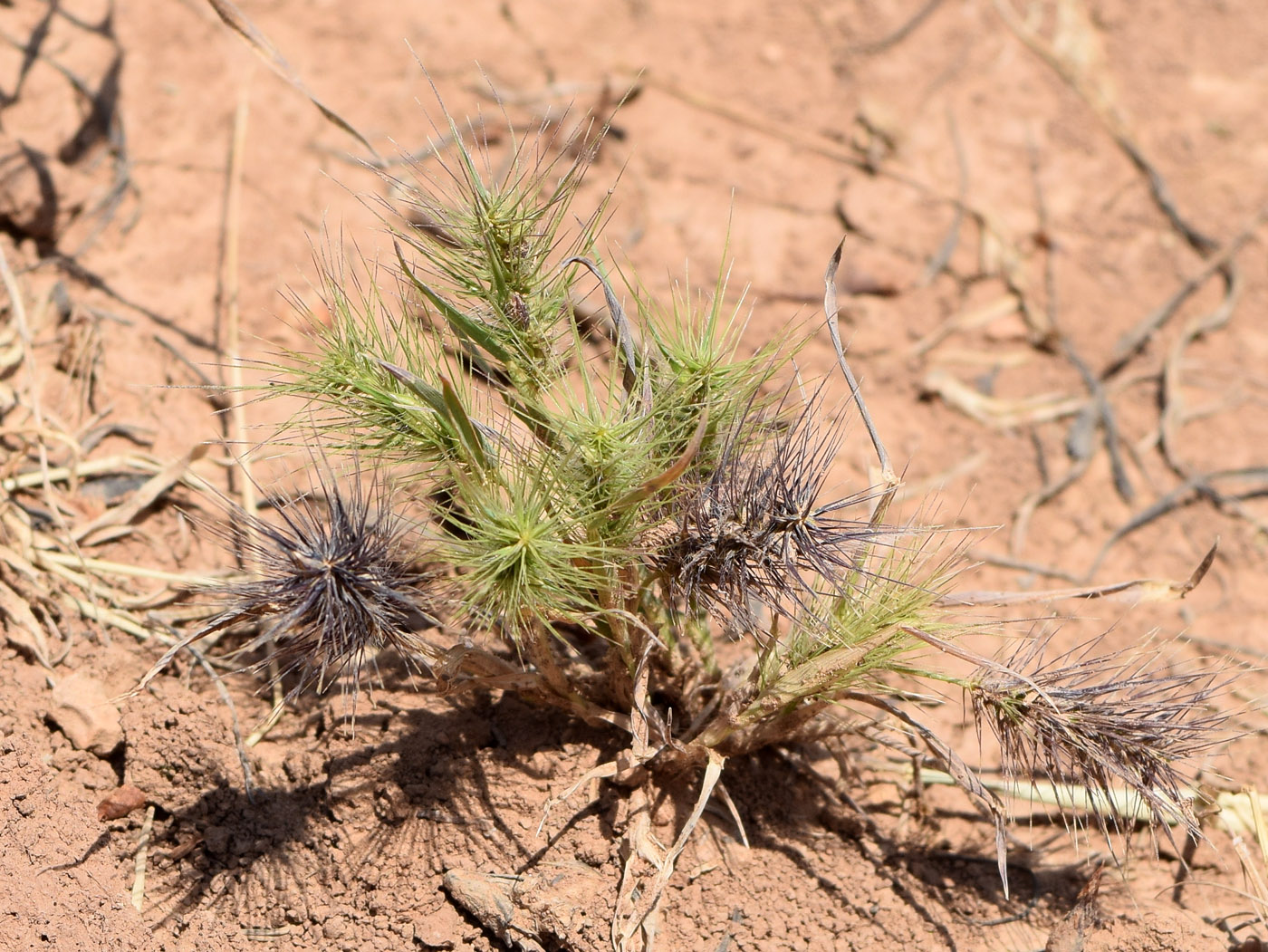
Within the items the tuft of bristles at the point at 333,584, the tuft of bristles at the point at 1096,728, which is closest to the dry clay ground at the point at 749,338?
the tuft of bristles at the point at 1096,728

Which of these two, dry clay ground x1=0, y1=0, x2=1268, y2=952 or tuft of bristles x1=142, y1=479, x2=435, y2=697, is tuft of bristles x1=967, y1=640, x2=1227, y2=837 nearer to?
dry clay ground x1=0, y1=0, x2=1268, y2=952

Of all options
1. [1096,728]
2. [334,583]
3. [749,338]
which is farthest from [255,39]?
[1096,728]

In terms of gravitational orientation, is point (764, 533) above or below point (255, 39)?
below

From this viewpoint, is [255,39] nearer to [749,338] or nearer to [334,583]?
[334,583]

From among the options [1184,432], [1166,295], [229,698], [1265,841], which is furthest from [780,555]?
[1166,295]

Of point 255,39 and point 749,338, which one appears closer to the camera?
point 255,39

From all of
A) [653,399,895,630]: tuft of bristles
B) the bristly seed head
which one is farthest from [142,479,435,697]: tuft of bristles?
[653,399,895,630]: tuft of bristles

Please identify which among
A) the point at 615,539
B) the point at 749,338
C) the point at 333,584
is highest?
the point at 749,338
